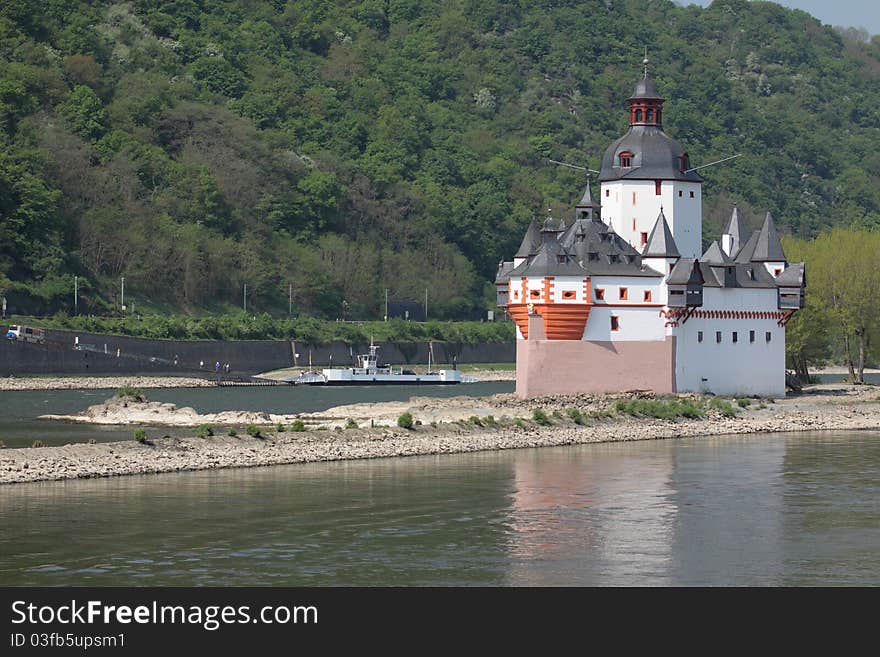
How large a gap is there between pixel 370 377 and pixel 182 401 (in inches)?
1279

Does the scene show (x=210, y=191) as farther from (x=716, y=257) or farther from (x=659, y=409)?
(x=659, y=409)

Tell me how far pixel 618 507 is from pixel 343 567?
39.1 feet

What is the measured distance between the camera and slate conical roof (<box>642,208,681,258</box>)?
86875mm

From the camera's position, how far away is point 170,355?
5123 inches

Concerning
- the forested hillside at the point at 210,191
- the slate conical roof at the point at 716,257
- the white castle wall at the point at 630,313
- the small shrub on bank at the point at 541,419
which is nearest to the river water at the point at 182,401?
the small shrub on bank at the point at 541,419

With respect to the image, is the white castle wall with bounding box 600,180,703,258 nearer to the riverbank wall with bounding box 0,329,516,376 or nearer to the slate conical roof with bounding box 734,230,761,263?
the slate conical roof with bounding box 734,230,761,263

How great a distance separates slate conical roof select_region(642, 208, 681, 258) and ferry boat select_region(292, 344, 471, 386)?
134ft

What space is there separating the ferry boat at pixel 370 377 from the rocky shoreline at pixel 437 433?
125 feet

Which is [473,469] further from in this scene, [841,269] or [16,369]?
[16,369]

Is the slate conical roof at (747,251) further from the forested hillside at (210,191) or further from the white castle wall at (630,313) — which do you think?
Result: the forested hillside at (210,191)

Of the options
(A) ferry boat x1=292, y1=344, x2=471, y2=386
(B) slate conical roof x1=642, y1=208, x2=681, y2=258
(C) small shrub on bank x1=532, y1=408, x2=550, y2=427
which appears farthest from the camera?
(A) ferry boat x1=292, y1=344, x2=471, y2=386

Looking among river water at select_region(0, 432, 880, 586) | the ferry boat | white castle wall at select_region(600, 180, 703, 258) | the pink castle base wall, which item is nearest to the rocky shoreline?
the pink castle base wall
